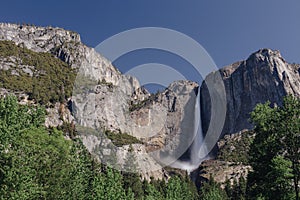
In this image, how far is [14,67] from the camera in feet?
560

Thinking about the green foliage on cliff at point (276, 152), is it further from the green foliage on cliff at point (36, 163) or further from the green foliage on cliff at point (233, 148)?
the green foliage on cliff at point (233, 148)

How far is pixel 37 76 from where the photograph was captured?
175875 mm

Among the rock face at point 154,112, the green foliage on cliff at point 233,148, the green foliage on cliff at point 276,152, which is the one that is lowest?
the green foliage on cliff at point 276,152

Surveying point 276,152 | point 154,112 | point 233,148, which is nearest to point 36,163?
point 276,152

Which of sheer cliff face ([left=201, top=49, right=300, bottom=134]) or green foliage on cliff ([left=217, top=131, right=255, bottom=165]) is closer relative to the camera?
green foliage on cliff ([left=217, top=131, right=255, bottom=165])

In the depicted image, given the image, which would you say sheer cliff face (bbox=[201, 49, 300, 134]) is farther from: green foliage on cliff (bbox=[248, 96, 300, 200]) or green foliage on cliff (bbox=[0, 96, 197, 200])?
green foliage on cliff (bbox=[248, 96, 300, 200])

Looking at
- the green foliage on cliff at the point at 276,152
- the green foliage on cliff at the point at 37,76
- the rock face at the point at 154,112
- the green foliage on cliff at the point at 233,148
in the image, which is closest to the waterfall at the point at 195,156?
the rock face at the point at 154,112

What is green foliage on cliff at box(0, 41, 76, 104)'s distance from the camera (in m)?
153

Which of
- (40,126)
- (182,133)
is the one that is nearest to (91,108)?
(182,133)

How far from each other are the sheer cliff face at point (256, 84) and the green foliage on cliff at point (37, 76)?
3416 inches

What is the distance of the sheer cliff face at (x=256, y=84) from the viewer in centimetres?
17488

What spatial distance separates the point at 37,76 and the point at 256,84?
11196 centimetres

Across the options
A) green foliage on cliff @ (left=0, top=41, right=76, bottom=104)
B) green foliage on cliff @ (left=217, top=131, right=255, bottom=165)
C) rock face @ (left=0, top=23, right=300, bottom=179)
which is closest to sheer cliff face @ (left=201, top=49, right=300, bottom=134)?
rock face @ (left=0, top=23, right=300, bottom=179)

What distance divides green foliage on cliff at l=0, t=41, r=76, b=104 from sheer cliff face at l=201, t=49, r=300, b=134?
86.8 m
